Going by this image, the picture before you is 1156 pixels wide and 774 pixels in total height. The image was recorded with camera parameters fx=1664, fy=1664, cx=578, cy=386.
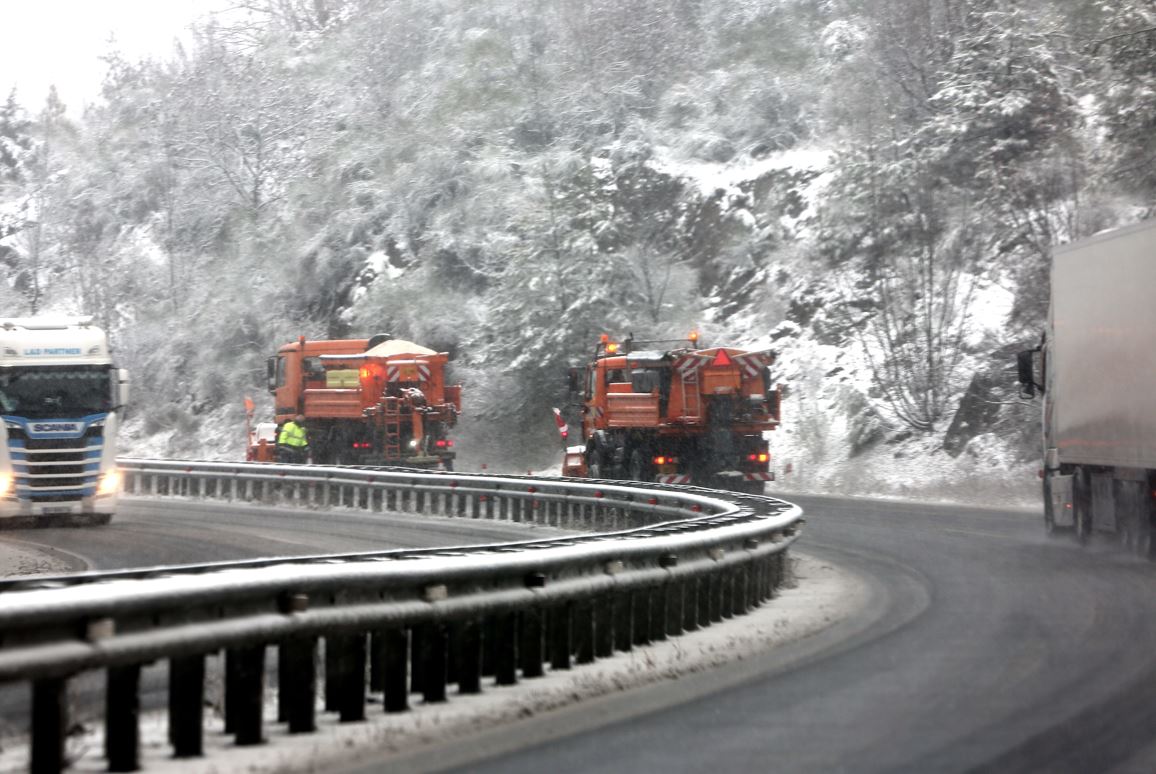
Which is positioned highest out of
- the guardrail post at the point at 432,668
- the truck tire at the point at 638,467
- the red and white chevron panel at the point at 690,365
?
the red and white chevron panel at the point at 690,365

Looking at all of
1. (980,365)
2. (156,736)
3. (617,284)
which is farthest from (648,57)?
(156,736)

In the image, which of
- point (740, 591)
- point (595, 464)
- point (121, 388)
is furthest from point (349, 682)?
point (595, 464)

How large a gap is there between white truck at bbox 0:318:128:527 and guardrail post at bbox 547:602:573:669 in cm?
1850

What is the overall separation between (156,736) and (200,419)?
57.3 metres

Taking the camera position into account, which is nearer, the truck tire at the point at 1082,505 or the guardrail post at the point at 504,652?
the guardrail post at the point at 504,652

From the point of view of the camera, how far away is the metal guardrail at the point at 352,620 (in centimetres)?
654

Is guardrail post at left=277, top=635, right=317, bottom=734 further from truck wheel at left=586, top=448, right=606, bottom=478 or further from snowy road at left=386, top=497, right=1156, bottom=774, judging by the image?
truck wheel at left=586, top=448, right=606, bottom=478

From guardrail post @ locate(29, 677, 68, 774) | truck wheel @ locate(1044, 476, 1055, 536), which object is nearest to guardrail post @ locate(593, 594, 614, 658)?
guardrail post @ locate(29, 677, 68, 774)

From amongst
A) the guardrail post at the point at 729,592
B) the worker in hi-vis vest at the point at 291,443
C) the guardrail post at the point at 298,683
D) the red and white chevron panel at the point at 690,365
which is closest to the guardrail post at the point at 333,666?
the guardrail post at the point at 298,683

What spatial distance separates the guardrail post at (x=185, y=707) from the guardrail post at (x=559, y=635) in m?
3.25

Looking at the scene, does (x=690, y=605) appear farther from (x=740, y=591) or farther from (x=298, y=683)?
(x=298, y=683)

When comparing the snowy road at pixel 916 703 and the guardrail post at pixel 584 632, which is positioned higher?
the guardrail post at pixel 584 632

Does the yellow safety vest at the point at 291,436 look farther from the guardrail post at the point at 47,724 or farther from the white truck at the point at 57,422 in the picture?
the guardrail post at the point at 47,724

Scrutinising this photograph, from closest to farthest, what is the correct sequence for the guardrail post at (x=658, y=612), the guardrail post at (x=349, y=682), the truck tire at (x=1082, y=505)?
1. the guardrail post at (x=349, y=682)
2. the guardrail post at (x=658, y=612)
3. the truck tire at (x=1082, y=505)
